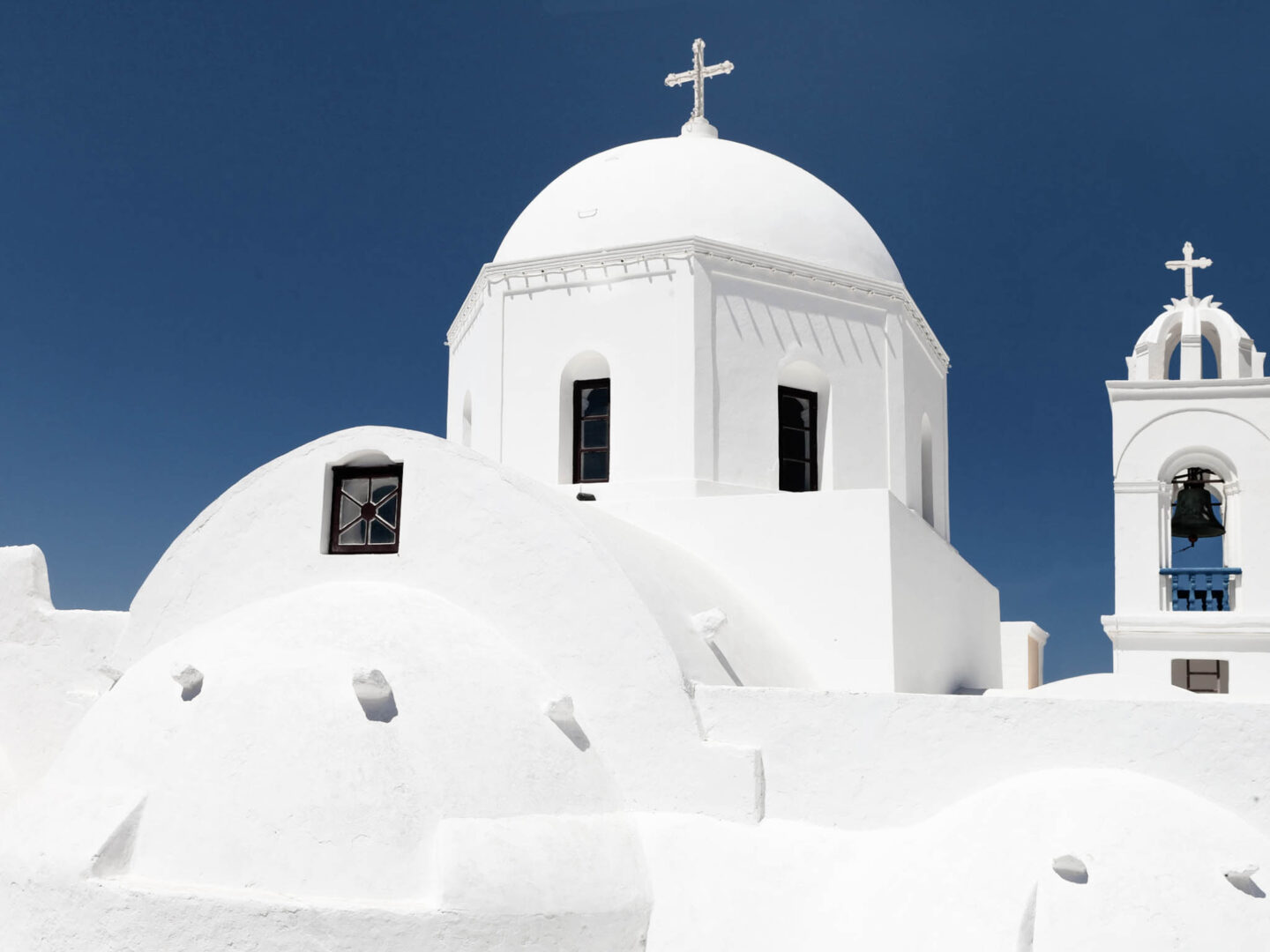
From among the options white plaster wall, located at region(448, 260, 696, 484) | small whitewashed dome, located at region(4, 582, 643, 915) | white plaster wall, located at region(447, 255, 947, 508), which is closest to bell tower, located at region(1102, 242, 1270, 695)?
white plaster wall, located at region(447, 255, 947, 508)

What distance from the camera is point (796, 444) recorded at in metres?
11.6

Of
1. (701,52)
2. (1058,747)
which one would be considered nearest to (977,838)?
(1058,747)

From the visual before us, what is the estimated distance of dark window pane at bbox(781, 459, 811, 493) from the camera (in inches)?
456

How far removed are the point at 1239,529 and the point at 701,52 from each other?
8012mm

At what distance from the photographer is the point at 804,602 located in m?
9.54

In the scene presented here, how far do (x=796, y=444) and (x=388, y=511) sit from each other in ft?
14.9

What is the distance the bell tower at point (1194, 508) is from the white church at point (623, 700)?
0.80 m

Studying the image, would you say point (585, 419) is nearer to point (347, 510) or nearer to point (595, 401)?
point (595, 401)

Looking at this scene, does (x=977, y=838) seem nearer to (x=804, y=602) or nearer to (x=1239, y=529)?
(x=804, y=602)

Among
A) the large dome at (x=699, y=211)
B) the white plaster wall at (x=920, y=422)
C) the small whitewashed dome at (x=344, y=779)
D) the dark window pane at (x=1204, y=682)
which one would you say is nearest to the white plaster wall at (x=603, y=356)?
the large dome at (x=699, y=211)

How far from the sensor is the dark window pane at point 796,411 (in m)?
11.7

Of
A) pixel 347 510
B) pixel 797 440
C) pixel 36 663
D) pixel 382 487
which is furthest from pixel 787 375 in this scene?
pixel 36 663

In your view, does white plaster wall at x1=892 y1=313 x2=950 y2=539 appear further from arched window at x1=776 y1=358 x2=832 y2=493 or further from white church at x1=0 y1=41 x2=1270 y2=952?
arched window at x1=776 y1=358 x2=832 y2=493

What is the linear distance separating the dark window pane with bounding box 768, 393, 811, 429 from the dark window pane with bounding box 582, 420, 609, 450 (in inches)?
69.4
